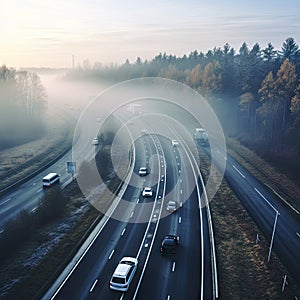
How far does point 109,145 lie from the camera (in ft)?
251

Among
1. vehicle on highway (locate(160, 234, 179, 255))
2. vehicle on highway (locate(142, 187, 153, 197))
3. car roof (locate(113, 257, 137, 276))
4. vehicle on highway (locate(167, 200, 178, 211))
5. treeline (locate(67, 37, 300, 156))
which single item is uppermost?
treeline (locate(67, 37, 300, 156))

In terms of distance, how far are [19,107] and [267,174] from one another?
260 feet

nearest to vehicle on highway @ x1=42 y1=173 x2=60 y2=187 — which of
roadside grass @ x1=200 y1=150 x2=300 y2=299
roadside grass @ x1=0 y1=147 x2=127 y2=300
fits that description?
roadside grass @ x1=0 y1=147 x2=127 y2=300

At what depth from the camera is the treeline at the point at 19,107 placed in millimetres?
85188

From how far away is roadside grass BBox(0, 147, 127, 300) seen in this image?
2536cm

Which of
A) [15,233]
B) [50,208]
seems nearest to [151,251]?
[15,233]

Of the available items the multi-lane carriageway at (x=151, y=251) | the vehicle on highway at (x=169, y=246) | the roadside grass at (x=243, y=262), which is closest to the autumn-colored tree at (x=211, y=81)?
the multi-lane carriageway at (x=151, y=251)

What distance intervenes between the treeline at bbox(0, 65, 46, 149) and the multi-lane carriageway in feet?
Result: 145

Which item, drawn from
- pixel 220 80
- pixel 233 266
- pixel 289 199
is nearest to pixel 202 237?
pixel 233 266

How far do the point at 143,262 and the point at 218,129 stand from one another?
2798 inches

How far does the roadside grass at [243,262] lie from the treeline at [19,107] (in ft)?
179

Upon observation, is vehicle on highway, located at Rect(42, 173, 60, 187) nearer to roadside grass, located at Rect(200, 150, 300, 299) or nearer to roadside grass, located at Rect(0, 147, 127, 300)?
roadside grass, located at Rect(0, 147, 127, 300)

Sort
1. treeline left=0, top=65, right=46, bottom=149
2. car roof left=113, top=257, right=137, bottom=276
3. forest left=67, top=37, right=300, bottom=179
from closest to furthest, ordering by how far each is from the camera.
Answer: car roof left=113, top=257, right=137, bottom=276, forest left=67, top=37, right=300, bottom=179, treeline left=0, top=65, right=46, bottom=149

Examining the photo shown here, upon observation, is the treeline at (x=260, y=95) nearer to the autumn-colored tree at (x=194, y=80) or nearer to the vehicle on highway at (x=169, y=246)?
the autumn-colored tree at (x=194, y=80)
